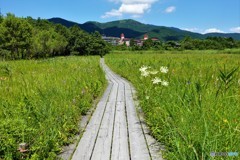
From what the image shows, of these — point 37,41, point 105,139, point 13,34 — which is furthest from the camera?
point 37,41

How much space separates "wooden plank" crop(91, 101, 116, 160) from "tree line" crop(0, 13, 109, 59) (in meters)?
20.0

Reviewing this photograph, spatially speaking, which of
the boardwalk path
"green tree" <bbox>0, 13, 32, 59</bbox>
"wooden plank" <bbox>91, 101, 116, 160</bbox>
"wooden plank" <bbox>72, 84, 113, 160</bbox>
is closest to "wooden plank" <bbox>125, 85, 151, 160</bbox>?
the boardwalk path

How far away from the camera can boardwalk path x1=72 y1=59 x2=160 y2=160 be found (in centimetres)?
402

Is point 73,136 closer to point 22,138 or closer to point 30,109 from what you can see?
point 30,109

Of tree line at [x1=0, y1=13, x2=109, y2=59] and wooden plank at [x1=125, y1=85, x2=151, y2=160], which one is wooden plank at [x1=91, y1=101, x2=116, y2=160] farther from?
tree line at [x1=0, y1=13, x2=109, y2=59]

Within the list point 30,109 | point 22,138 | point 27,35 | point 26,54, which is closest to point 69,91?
point 30,109

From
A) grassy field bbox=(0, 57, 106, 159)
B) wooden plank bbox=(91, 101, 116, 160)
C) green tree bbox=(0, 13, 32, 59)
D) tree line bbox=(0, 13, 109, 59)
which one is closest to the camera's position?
grassy field bbox=(0, 57, 106, 159)

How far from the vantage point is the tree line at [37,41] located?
46.6 m

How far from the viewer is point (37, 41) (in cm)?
5641

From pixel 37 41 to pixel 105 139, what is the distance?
55405 mm

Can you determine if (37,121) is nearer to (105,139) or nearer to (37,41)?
(105,139)

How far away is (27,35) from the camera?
48469 mm

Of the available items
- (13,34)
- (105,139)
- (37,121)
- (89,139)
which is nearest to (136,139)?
(105,139)

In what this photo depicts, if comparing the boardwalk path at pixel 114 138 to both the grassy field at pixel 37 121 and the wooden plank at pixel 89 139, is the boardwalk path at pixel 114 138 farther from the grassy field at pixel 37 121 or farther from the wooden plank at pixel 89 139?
the grassy field at pixel 37 121
